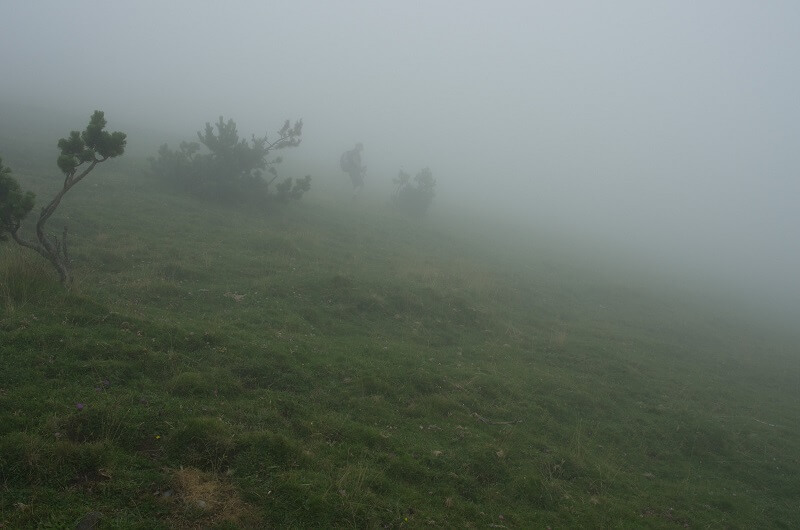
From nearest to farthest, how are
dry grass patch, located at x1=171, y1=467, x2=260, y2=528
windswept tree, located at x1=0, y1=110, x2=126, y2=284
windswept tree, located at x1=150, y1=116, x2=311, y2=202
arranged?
1. dry grass patch, located at x1=171, y1=467, x2=260, y2=528
2. windswept tree, located at x1=0, y1=110, x2=126, y2=284
3. windswept tree, located at x1=150, y1=116, x2=311, y2=202

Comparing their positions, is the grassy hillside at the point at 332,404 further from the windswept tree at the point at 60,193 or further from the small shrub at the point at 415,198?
the small shrub at the point at 415,198

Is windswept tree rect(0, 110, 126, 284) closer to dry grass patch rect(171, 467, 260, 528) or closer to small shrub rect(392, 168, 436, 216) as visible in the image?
dry grass patch rect(171, 467, 260, 528)

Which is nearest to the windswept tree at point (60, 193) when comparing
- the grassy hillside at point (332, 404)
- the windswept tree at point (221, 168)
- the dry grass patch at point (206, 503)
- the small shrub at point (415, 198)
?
the grassy hillside at point (332, 404)

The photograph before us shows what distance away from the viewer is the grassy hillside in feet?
24.1

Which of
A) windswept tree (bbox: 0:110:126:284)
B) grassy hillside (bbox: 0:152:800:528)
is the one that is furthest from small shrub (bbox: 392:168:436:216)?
windswept tree (bbox: 0:110:126:284)

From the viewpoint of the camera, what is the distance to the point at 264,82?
153875 millimetres

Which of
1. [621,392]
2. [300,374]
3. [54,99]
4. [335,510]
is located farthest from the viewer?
[54,99]

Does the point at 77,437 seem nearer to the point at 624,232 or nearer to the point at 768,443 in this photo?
the point at 768,443

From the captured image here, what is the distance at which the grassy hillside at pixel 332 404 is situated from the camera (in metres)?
7.34

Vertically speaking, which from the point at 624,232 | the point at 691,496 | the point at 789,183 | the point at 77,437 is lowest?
the point at 691,496

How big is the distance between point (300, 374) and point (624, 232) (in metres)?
86.8

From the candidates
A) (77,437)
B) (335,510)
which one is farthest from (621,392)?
(77,437)

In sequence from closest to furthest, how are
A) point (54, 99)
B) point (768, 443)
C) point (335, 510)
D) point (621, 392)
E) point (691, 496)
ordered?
point (335, 510)
point (691, 496)
point (768, 443)
point (621, 392)
point (54, 99)

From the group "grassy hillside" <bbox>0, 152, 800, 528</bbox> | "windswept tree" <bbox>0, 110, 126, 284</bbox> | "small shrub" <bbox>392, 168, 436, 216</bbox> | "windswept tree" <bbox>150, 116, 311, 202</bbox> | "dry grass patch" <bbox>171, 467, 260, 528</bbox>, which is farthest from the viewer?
→ "small shrub" <bbox>392, 168, 436, 216</bbox>
